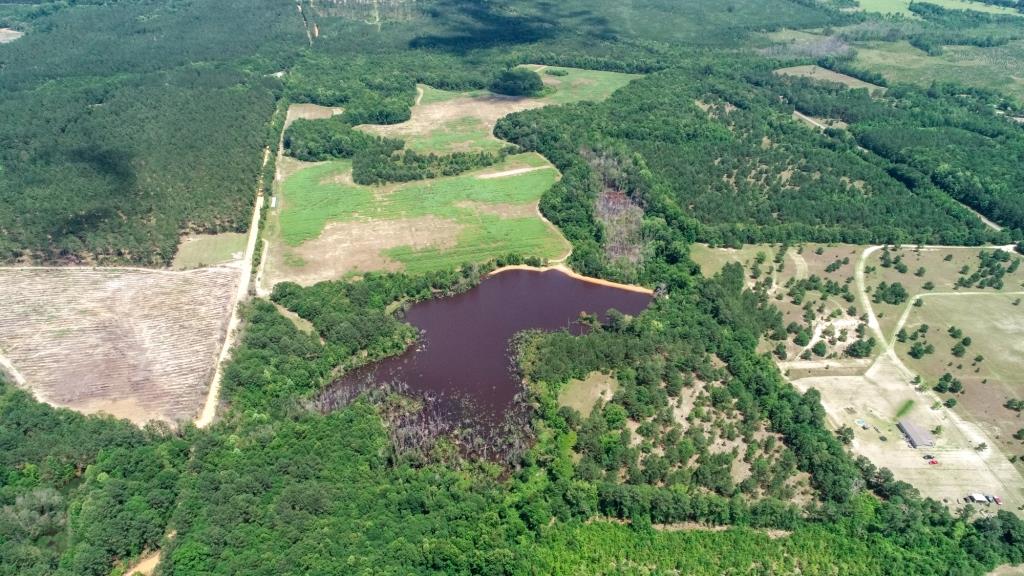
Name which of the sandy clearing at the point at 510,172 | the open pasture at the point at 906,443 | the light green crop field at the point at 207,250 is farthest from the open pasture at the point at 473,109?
the open pasture at the point at 906,443

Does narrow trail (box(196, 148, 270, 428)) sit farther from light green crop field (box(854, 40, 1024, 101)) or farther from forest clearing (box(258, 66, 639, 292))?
light green crop field (box(854, 40, 1024, 101))

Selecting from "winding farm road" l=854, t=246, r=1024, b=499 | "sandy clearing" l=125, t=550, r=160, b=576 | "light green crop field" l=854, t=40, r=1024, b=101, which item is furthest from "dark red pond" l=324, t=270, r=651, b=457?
"light green crop field" l=854, t=40, r=1024, b=101

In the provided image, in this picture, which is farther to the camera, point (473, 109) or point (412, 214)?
point (473, 109)

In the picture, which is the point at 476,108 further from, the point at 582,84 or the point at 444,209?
the point at 444,209

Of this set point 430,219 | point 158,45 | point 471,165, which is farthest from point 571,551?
point 158,45

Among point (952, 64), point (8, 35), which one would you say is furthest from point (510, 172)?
point (8, 35)

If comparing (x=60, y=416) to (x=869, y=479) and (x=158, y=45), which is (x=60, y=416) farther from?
(x=158, y=45)
